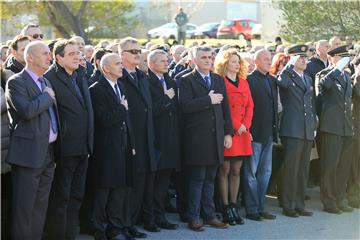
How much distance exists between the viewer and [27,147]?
6172mm

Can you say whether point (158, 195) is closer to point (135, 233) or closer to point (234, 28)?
point (135, 233)

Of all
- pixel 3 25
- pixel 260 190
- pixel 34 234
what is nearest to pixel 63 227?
pixel 34 234

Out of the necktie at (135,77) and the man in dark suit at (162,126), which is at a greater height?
the necktie at (135,77)

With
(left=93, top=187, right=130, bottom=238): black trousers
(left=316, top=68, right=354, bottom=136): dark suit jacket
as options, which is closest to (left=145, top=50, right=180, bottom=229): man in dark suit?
(left=93, top=187, right=130, bottom=238): black trousers

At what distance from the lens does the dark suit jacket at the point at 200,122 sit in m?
7.91

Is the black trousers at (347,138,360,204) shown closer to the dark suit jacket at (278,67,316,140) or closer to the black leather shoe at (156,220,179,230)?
the dark suit jacket at (278,67,316,140)

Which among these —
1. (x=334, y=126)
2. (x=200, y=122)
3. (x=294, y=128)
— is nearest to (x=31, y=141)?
(x=200, y=122)

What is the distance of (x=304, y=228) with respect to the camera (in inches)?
327

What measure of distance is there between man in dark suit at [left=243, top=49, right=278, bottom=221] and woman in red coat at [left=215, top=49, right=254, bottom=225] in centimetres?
22

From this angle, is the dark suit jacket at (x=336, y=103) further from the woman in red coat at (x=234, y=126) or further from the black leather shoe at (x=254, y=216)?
the black leather shoe at (x=254, y=216)

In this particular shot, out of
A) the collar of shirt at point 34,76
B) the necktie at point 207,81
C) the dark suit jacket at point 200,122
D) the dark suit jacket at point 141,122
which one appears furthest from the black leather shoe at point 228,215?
the collar of shirt at point 34,76

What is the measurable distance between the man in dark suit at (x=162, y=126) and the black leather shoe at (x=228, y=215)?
2.12ft

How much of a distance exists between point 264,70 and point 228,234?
2.22 metres

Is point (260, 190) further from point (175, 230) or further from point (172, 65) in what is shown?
point (172, 65)
